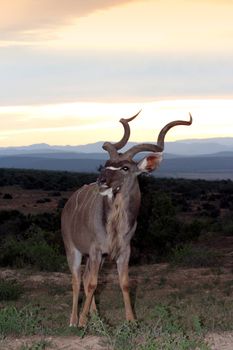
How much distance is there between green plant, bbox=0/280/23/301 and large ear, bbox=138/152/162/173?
6724 mm

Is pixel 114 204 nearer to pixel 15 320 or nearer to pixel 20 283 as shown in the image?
pixel 15 320

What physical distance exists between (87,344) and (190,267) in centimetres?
1251

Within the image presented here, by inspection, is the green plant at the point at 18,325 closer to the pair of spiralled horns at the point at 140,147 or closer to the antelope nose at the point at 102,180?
the antelope nose at the point at 102,180

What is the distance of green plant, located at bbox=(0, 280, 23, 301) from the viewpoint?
49.0ft

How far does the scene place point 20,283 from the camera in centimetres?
1694

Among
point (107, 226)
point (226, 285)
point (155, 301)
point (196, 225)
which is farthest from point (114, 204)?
point (196, 225)

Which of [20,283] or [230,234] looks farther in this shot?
[230,234]

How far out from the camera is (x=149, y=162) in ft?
29.6

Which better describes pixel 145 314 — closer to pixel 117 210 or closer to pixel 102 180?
pixel 117 210

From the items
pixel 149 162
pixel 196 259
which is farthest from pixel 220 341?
pixel 196 259

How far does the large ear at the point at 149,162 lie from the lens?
8.99m

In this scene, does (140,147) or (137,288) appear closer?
(140,147)

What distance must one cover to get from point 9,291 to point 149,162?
23.2 feet

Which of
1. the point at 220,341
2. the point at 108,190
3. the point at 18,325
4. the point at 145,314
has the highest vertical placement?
the point at 108,190
